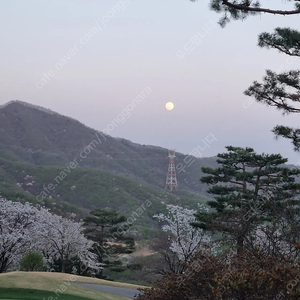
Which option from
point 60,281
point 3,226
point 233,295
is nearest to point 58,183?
point 3,226

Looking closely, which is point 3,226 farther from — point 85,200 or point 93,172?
point 93,172

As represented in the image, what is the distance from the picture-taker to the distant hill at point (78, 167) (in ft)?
191

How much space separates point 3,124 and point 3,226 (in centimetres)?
7754

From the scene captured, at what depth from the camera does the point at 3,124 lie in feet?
319

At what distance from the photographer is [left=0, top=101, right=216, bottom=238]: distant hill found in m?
58.3

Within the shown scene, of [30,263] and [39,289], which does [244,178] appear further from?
[39,289]

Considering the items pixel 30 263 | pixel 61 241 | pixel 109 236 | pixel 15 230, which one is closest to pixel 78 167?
pixel 109 236

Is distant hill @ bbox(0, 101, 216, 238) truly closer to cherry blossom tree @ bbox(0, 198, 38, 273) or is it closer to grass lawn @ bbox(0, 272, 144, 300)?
cherry blossom tree @ bbox(0, 198, 38, 273)

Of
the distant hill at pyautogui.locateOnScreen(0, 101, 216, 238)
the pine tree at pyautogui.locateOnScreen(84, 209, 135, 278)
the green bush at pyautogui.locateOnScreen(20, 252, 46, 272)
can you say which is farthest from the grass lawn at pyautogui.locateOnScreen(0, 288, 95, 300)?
the distant hill at pyautogui.locateOnScreen(0, 101, 216, 238)

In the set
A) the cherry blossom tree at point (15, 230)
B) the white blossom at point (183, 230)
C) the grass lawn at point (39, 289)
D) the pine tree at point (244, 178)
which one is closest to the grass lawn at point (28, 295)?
the grass lawn at point (39, 289)

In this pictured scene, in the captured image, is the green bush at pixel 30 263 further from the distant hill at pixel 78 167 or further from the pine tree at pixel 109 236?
the distant hill at pixel 78 167

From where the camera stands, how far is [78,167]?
231 feet

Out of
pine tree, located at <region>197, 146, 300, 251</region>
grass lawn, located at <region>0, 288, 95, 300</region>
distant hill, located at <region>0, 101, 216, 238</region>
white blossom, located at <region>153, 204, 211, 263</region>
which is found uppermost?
distant hill, located at <region>0, 101, 216, 238</region>

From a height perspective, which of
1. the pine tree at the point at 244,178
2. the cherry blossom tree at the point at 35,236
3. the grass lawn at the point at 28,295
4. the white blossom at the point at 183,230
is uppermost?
the pine tree at the point at 244,178
